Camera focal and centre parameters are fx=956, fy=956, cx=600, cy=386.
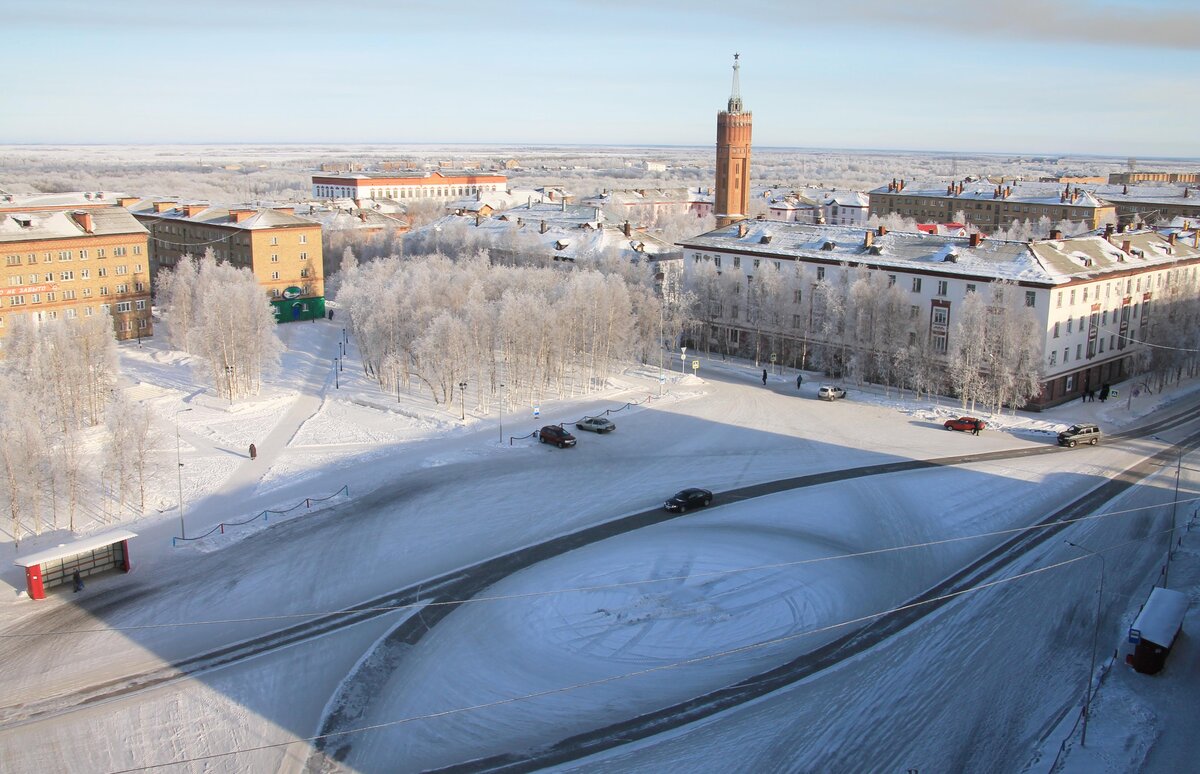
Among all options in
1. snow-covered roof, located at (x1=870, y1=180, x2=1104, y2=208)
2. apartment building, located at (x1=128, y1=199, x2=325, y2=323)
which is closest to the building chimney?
apartment building, located at (x1=128, y1=199, x2=325, y2=323)

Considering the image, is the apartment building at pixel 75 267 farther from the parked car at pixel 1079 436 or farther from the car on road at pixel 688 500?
the parked car at pixel 1079 436

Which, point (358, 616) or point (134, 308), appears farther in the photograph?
point (134, 308)

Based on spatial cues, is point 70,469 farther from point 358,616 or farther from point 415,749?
point 415,749

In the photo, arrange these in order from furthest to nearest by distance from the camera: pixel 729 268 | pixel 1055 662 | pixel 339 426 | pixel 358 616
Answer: pixel 729 268, pixel 339 426, pixel 358 616, pixel 1055 662

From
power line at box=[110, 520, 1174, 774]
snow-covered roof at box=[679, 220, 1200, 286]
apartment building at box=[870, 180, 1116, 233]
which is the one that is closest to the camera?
power line at box=[110, 520, 1174, 774]

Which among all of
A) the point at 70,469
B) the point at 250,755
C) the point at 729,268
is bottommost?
the point at 250,755

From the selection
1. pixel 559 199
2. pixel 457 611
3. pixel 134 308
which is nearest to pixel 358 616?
pixel 457 611

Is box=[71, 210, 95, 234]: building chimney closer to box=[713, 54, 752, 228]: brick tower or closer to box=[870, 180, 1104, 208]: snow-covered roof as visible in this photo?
box=[713, 54, 752, 228]: brick tower

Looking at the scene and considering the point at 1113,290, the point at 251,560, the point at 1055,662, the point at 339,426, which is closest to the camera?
the point at 1055,662
